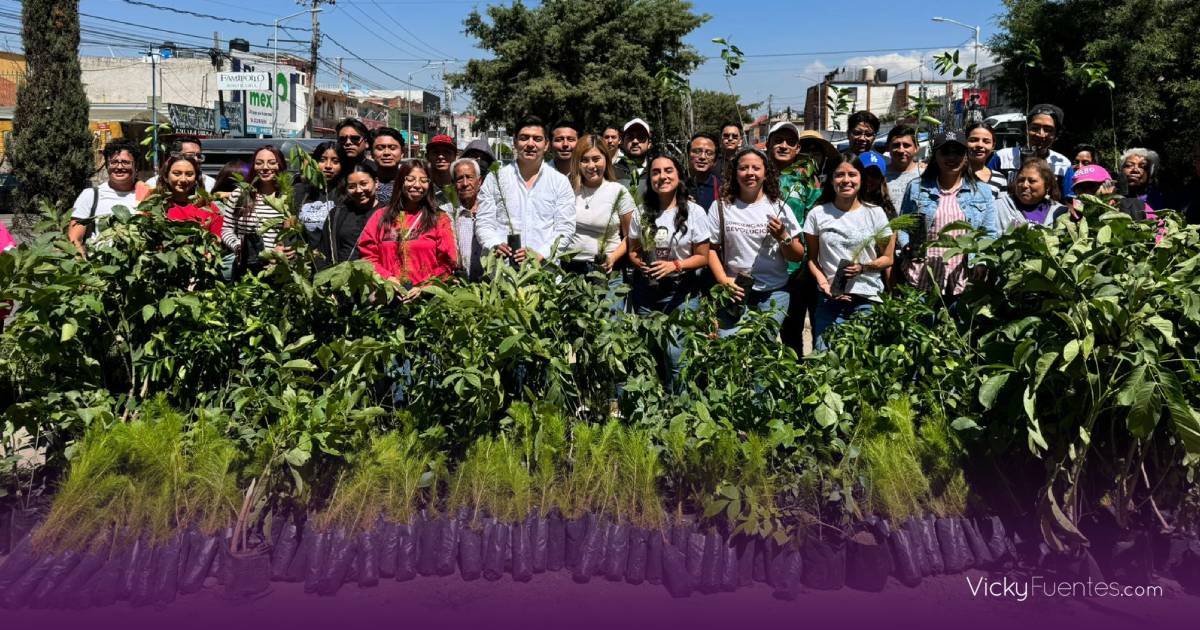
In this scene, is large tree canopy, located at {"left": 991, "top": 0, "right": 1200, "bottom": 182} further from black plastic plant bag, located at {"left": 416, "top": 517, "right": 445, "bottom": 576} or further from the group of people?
black plastic plant bag, located at {"left": 416, "top": 517, "right": 445, "bottom": 576}

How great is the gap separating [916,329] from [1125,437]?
0.80 meters

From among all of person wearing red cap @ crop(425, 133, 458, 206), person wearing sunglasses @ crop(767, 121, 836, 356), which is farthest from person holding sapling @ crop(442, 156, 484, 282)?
person wearing sunglasses @ crop(767, 121, 836, 356)

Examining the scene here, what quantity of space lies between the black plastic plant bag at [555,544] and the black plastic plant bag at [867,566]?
0.98 m

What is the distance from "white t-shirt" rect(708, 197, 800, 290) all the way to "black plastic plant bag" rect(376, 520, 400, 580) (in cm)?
258

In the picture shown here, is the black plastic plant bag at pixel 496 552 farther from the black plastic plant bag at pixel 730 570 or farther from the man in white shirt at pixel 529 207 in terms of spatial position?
the man in white shirt at pixel 529 207

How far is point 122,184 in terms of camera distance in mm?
6406

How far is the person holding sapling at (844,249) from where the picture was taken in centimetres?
514

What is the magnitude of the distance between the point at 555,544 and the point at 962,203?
10.0 ft

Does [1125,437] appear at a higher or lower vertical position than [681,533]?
higher

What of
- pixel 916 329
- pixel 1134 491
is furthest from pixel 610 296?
pixel 1134 491

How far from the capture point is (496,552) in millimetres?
3494

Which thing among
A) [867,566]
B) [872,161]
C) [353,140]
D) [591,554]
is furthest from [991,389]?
[353,140]

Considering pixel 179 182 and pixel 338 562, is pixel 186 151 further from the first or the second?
pixel 338 562

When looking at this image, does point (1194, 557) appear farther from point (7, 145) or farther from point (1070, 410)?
point (7, 145)
